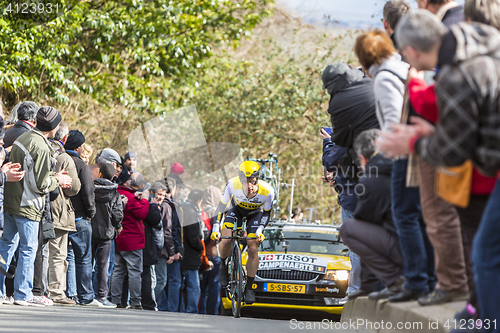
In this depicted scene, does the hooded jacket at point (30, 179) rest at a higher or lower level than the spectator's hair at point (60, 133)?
lower

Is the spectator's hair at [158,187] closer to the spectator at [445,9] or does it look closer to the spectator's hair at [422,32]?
the spectator at [445,9]

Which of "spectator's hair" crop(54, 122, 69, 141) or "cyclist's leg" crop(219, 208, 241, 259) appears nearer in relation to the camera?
"spectator's hair" crop(54, 122, 69, 141)

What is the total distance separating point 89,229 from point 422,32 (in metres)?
6.66

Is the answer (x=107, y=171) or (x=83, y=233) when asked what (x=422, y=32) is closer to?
(x=83, y=233)

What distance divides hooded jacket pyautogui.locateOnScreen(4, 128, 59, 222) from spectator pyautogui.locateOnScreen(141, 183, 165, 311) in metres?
3.04

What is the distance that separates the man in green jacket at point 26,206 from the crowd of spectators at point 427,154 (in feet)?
11.6

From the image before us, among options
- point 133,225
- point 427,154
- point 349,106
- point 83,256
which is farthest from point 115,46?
point 427,154

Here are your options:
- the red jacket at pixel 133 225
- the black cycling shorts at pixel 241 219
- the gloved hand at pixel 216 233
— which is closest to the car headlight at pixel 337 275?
the black cycling shorts at pixel 241 219

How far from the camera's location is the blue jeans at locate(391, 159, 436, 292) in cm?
498

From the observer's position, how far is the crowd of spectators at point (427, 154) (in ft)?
10.8

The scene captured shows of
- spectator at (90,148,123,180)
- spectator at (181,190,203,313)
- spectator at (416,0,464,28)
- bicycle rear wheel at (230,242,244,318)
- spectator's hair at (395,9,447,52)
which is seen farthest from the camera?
spectator at (181,190,203,313)

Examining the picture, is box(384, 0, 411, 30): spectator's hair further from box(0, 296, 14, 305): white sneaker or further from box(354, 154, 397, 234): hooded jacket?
box(0, 296, 14, 305): white sneaker

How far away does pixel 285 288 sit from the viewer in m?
10.2

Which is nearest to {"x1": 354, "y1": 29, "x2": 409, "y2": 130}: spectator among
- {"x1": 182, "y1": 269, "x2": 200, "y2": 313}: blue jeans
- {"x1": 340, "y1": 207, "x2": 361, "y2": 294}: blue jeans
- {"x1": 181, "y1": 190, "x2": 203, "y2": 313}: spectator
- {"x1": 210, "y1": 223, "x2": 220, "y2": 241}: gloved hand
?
{"x1": 340, "y1": 207, "x2": 361, "y2": 294}: blue jeans
